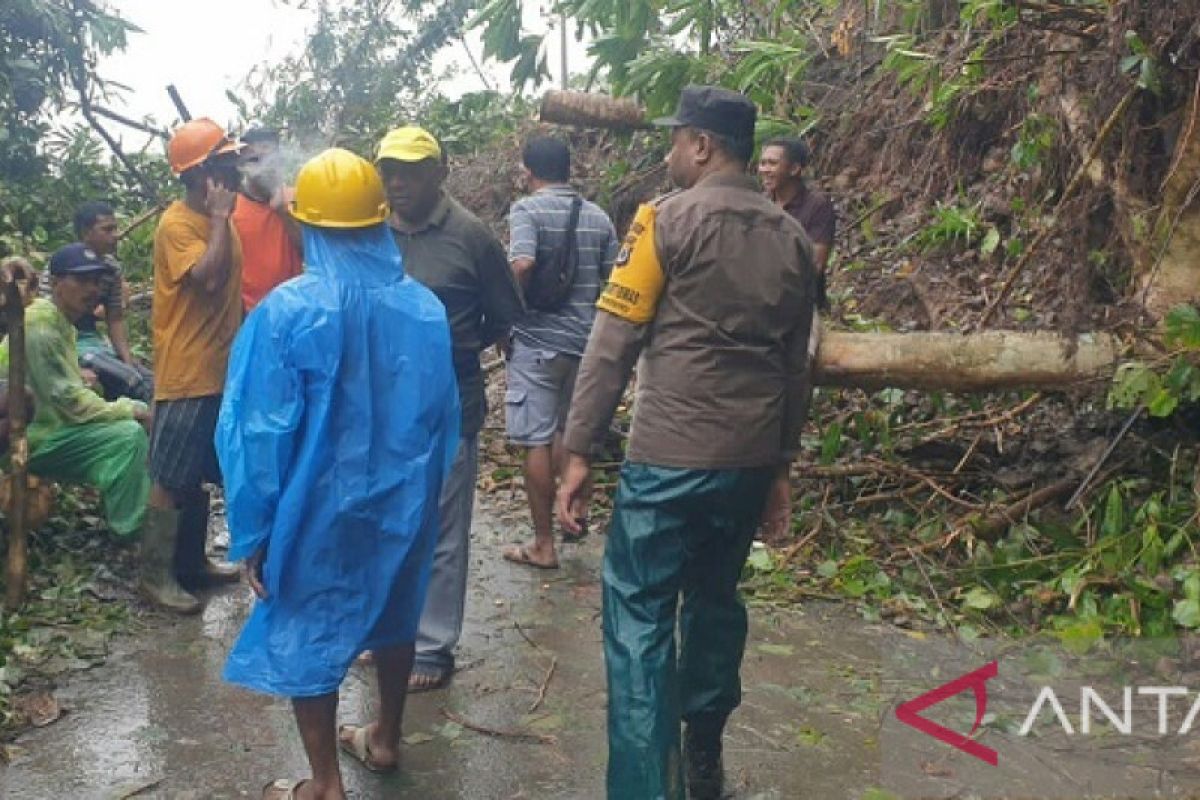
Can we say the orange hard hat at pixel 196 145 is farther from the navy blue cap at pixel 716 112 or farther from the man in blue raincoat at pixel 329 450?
the navy blue cap at pixel 716 112

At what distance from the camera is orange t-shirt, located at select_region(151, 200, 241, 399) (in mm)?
5133

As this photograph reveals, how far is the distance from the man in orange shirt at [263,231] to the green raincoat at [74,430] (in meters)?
0.75

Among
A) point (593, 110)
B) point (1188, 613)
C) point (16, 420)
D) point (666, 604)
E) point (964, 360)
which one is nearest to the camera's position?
point (666, 604)

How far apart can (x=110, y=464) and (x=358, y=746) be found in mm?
2162

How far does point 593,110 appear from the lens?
10.6 m

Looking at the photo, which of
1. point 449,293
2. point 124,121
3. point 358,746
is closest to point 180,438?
point 449,293

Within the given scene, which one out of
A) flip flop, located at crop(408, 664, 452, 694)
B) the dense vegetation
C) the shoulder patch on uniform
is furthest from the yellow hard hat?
the dense vegetation

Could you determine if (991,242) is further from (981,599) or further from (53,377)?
(53,377)

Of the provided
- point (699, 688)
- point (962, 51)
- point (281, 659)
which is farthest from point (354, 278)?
point (962, 51)

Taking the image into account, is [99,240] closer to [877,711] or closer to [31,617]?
[31,617]

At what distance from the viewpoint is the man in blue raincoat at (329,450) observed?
10.8 feet

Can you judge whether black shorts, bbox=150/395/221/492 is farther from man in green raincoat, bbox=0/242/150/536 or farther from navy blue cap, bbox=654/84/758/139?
navy blue cap, bbox=654/84/758/139

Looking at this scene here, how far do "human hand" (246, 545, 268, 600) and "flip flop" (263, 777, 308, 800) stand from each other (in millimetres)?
600

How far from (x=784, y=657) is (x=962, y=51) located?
145 inches
